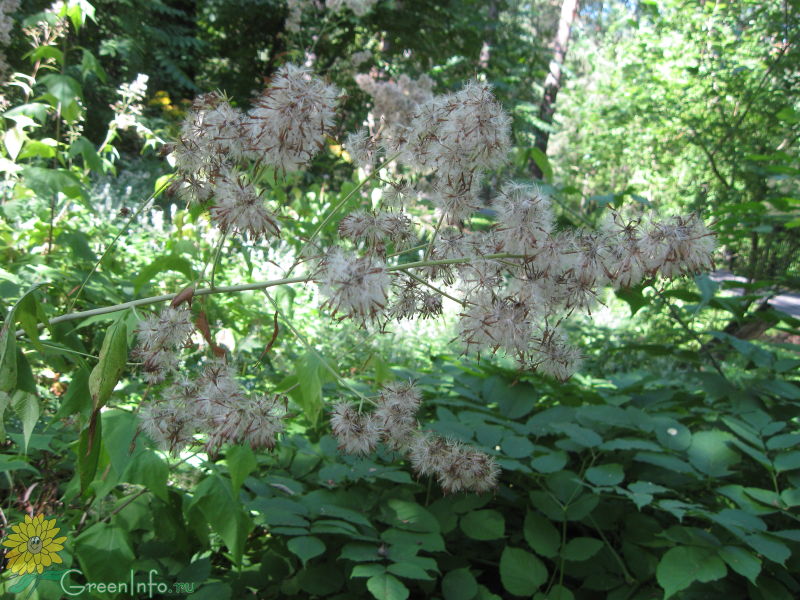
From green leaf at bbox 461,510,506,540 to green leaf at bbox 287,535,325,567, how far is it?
1.35ft

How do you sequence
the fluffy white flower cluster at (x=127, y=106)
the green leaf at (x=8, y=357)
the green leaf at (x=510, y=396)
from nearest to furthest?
1. the green leaf at (x=8, y=357)
2. the green leaf at (x=510, y=396)
3. the fluffy white flower cluster at (x=127, y=106)

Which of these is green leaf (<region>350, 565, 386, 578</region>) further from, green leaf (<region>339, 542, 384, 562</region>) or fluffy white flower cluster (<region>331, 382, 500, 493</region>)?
fluffy white flower cluster (<region>331, 382, 500, 493</region>)

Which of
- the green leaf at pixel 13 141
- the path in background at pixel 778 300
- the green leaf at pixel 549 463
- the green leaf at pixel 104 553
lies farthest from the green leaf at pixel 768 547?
the path in background at pixel 778 300

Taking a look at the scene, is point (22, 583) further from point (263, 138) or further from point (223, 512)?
point (263, 138)

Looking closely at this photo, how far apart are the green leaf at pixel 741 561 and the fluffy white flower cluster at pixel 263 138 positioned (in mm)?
1163

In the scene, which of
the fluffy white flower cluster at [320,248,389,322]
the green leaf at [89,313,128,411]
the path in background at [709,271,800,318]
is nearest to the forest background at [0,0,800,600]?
the green leaf at [89,313,128,411]

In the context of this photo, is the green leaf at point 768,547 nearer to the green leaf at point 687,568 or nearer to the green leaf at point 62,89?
the green leaf at point 687,568

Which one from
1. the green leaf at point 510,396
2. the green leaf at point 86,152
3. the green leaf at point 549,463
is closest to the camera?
the green leaf at point 549,463

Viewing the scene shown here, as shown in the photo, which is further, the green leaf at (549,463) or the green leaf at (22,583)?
the green leaf at (549,463)

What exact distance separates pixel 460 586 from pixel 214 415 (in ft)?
2.59

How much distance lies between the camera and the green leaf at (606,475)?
4.93 ft

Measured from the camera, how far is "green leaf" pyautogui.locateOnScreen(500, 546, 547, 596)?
4.78 ft

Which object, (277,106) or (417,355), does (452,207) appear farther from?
(417,355)

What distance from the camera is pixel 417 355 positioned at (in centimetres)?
407
